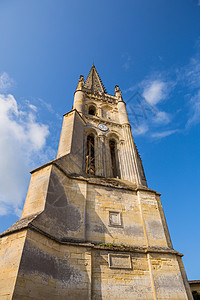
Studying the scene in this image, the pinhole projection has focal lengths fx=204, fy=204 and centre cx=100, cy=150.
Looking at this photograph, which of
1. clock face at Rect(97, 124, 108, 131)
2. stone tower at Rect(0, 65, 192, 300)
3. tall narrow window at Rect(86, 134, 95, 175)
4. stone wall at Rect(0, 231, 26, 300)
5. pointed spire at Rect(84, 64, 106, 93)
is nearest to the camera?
stone wall at Rect(0, 231, 26, 300)

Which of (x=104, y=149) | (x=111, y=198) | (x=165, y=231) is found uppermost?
(x=104, y=149)

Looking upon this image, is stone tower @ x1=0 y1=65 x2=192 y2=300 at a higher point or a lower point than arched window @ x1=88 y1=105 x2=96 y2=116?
lower

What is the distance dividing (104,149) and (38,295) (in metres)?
8.39

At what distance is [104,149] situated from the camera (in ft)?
40.3

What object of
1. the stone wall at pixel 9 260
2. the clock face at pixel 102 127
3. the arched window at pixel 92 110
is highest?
the arched window at pixel 92 110

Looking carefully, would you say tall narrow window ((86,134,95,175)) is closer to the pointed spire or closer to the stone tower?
the stone tower

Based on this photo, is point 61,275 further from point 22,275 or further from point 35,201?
point 35,201

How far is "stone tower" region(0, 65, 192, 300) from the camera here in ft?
16.9

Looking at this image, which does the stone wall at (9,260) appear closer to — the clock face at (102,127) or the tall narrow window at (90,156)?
the tall narrow window at (90,156)

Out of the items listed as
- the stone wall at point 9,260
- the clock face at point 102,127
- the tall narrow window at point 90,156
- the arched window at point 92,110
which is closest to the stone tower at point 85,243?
the stone wall at point 9,260

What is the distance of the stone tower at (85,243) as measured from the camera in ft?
16.9

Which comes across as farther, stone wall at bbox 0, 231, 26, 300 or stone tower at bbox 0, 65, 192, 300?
stone tower at bbox 0, 65, 192, 300

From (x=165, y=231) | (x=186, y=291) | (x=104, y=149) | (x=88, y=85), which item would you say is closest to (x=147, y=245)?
(x=165, y=231)

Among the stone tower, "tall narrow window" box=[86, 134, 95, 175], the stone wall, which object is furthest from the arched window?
the stone wall
